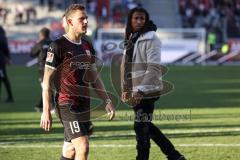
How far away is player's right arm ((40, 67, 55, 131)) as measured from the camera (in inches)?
340

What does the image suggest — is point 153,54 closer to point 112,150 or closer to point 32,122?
point 112,150

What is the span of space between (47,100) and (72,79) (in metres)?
0.51

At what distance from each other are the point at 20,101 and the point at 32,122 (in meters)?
6.08

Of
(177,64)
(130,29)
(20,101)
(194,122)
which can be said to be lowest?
(177,64)

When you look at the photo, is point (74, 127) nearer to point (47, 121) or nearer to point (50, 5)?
point (47, 121)

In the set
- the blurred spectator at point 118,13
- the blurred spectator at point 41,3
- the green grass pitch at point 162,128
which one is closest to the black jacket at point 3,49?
the green grass pitch at point 162,128

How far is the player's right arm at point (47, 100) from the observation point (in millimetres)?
8641

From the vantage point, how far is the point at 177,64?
139 feet

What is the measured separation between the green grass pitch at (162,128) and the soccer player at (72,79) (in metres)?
2.82

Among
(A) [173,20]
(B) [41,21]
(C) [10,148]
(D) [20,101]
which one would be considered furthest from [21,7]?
(C) [10,148]

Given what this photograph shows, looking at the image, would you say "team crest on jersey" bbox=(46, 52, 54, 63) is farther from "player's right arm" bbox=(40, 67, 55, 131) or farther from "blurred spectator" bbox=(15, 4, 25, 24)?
"blurred spectator" bbox=(15, 4, 25, 24)

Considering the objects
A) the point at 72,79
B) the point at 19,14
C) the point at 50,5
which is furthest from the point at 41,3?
the point at 72,79

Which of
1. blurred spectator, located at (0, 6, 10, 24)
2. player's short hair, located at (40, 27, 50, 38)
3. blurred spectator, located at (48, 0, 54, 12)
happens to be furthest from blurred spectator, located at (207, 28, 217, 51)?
player's short hair, located at (40, 27, 50, 38)

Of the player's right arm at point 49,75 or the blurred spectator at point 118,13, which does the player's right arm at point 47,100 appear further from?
the blurred spectator at point 118,13
